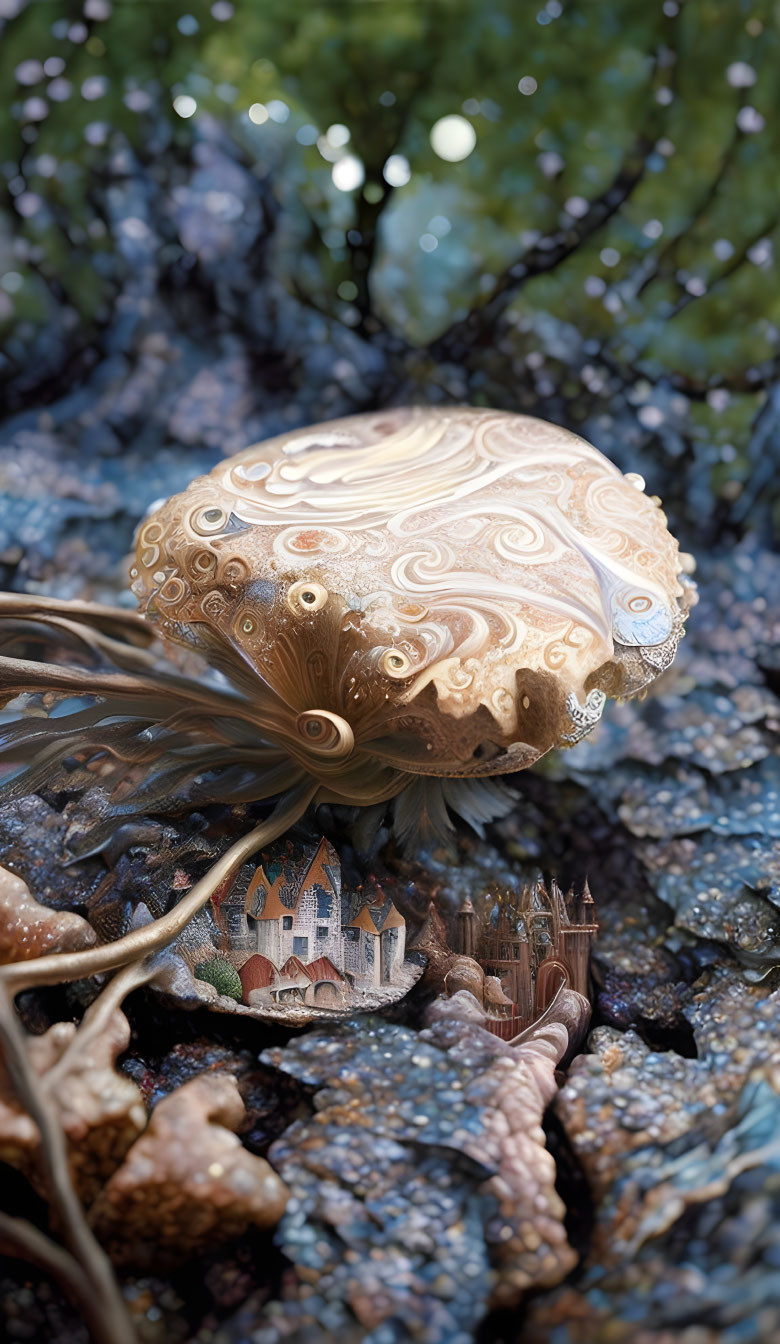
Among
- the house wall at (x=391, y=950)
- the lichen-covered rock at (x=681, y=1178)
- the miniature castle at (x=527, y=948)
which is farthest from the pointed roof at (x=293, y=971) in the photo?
the lichen-covered rock at (x=681, y=1178)

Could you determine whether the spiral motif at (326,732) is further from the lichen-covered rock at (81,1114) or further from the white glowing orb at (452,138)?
the white glowing orb at (452,138)

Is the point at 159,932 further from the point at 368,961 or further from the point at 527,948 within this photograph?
the point at 527,948

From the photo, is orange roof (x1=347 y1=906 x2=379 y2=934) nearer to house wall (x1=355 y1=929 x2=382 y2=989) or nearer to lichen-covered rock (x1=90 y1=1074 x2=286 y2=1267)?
house wall (x1=355 y1=929 x2=382 y2=989)

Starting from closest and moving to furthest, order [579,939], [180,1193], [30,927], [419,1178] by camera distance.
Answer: [180,1193] → [419,1178] → [30,927] → [579,939]

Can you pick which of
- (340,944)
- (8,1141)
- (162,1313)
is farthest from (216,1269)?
(340,944)

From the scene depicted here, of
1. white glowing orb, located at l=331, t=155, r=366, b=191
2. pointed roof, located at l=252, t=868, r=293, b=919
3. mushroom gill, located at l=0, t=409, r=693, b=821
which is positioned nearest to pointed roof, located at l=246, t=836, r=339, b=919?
pointed roof, located at l=252, t=868, r=293, b=919

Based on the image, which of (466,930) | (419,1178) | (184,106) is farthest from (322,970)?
(184,106)

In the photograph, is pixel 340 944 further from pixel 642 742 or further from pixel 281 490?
pixel 642 742
